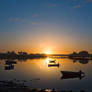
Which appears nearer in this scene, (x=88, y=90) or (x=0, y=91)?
(x=0, y=91)

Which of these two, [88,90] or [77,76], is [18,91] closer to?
[88,90]

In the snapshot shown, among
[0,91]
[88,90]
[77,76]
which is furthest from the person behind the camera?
[77,76]

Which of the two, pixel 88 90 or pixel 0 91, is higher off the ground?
pixel 0 91

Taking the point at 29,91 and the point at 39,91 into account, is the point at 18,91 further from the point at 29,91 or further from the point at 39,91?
Answer: the point at 39,91

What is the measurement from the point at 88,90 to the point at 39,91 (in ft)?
37.8

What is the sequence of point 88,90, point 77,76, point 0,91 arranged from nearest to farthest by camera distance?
point 0,91
point 88,90
point 77,76

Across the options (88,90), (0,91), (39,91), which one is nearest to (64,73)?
(88,90)

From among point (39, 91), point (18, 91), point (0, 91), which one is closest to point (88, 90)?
point (39, 91)

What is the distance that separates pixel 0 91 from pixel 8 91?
1084 mm

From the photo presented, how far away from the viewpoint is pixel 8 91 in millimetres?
21422

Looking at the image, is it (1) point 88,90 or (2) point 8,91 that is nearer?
(2) point 8,91

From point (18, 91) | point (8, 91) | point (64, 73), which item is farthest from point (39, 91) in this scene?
point (64, 73)

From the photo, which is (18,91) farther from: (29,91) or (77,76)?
(77,76)

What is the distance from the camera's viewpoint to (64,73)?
45.1 metres
